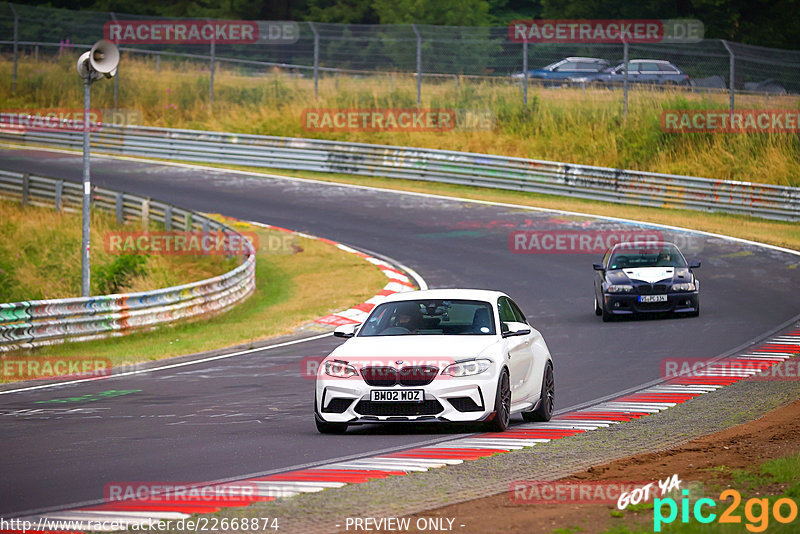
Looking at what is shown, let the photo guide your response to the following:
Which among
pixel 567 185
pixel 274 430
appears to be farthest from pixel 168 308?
pixel 567 185

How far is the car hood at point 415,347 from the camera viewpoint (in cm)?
1099

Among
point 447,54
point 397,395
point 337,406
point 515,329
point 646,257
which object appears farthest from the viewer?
point 447,54

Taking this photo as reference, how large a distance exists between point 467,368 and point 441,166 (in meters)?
28.6

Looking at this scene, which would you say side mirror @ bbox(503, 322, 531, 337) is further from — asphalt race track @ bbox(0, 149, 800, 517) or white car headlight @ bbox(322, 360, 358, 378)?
white car headlight @ bbox(322, 360, 358, 378)

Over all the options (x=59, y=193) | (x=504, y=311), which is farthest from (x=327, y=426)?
(x=59, y=193)

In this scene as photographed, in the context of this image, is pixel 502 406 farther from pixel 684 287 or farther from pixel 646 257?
pixel 646 257

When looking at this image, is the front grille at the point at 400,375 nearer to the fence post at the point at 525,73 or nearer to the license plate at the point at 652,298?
the license plate at the point at 652,298

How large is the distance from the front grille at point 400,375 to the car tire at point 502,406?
0.62 m

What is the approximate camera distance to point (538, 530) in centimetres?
678

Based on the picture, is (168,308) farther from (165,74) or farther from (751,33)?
(751,33)

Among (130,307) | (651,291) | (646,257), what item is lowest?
(130,307)

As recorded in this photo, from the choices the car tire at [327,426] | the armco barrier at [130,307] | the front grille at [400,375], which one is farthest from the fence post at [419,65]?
the front grille at [400,375]

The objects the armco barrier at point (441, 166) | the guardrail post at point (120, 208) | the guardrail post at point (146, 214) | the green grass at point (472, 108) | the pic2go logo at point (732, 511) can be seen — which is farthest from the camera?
the green grass at point (472, 108)

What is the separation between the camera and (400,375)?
1087cm
